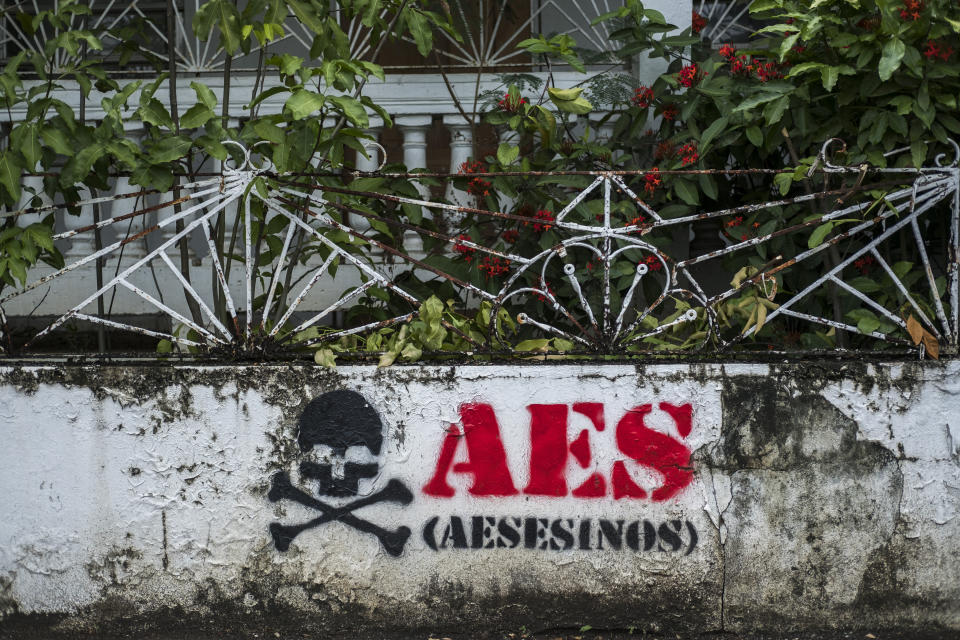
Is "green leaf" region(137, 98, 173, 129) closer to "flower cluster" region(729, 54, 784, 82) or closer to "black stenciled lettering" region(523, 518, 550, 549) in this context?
"black stenciled lettering" region(523, 518, 550, 549)

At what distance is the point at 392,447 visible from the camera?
10.1 feet

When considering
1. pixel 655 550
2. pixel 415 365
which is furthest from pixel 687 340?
pixel 415 365

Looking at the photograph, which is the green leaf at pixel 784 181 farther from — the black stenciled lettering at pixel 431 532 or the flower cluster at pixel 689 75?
the black stenciled lettering at pixel 431 532

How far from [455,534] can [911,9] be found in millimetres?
2360

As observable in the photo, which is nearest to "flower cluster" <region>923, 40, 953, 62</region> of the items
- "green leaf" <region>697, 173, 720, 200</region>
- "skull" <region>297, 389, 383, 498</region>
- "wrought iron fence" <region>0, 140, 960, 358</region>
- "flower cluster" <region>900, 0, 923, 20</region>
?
"flower cluster" <region>900, 0, 923, 20</region>

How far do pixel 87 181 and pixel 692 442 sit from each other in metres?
2.38

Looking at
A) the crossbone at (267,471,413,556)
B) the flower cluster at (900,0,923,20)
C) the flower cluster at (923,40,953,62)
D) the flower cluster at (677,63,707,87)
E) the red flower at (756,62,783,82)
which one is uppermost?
the flower cluster at (677,63,707,87)

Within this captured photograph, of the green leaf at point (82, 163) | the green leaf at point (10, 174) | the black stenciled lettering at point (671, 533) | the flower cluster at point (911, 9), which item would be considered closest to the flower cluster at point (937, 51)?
the flower cluster at point (911, 9)

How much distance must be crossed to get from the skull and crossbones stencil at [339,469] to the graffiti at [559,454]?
206 mm

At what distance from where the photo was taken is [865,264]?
3.47 metres

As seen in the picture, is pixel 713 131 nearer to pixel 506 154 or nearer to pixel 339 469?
pixel 506 154

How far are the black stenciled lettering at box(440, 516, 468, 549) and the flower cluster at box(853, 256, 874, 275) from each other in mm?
1848

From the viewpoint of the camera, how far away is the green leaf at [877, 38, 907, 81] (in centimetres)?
293

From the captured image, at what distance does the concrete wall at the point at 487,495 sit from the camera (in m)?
3.03
